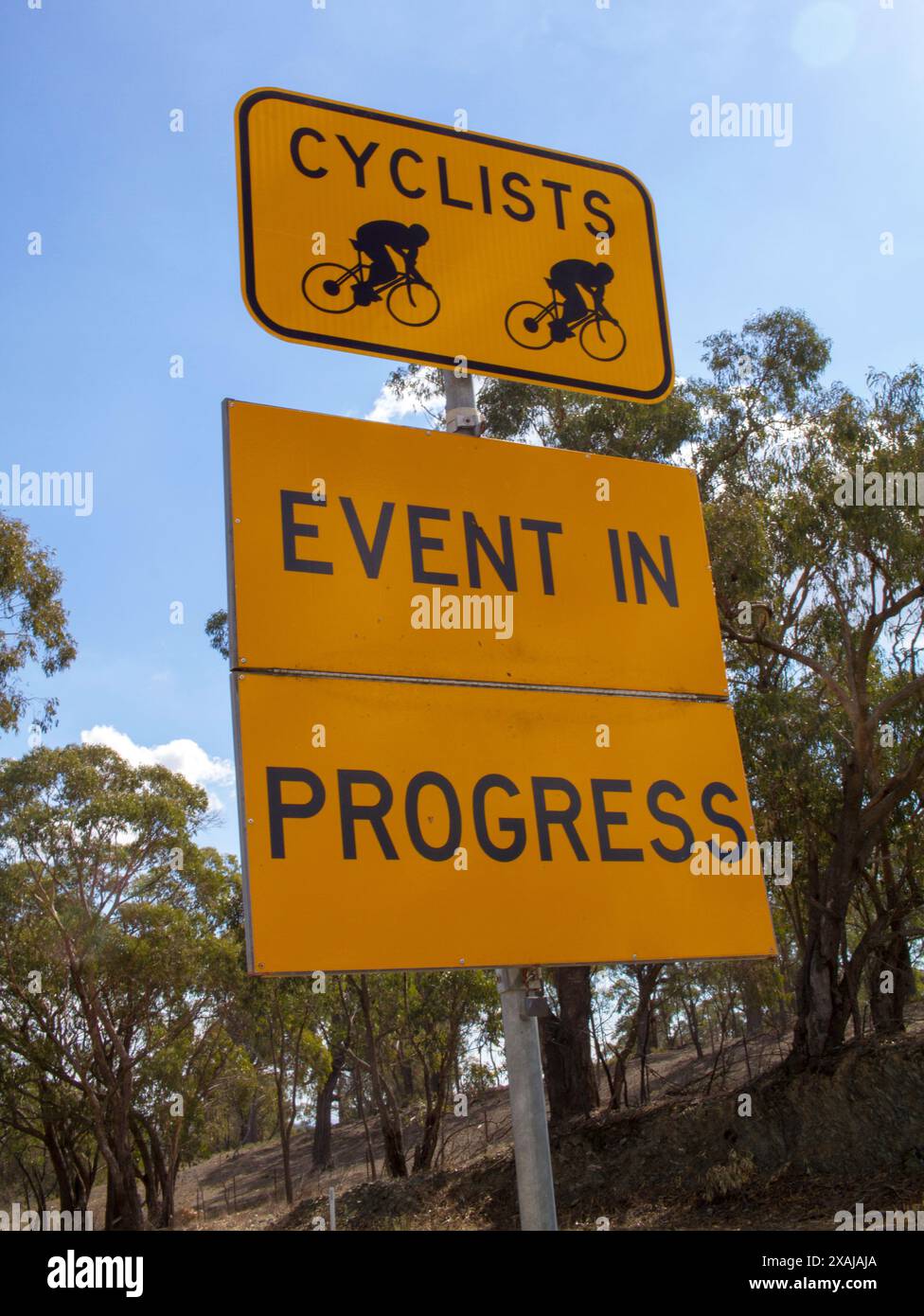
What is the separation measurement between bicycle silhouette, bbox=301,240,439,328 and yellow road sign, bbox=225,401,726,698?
1.19 feet

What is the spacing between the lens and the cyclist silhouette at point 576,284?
314cm

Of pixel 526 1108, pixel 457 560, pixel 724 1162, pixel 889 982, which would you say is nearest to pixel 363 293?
pixel 457 560

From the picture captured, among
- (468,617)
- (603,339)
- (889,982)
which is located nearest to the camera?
(468,617)

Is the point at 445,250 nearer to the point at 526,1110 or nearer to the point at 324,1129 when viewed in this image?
the point at 526,1110

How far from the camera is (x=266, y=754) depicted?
230 centimetres

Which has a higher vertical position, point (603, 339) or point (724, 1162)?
point (603, 339)

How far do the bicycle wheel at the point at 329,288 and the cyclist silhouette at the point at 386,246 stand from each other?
0.05m

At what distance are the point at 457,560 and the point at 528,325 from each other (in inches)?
30.3

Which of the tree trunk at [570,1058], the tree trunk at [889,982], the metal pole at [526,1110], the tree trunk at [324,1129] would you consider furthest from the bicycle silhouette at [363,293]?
the tree trunk at [324,1129]

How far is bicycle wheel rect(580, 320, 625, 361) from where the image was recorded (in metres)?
3.14

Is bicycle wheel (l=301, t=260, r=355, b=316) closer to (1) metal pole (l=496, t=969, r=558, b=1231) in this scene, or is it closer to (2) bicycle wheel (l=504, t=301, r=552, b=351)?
(2) bicycle wheel (l=504, t=301, r=552, b=351)

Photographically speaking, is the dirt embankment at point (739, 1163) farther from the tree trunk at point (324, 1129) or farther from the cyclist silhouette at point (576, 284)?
the tree trunk at point (324, 1129)

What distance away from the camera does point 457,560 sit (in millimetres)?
2682
